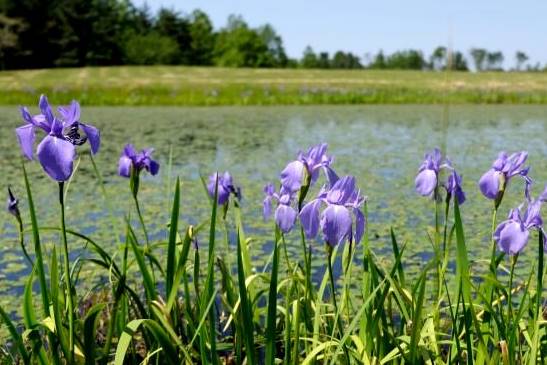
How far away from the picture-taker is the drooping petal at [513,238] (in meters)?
1.44

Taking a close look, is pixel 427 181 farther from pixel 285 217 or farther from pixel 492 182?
pixel 285 217

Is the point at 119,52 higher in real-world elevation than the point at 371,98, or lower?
higher

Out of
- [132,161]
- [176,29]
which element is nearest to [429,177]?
[132,161]

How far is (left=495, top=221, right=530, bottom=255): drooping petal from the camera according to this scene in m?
1.44

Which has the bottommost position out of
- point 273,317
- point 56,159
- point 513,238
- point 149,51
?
point 273,317

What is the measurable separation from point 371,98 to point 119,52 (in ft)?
101

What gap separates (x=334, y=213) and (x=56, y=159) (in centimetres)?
54

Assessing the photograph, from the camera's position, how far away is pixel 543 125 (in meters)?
10.5

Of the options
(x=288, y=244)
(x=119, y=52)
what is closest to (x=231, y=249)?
(x=288, y=244)

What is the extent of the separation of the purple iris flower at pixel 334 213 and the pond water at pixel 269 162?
25cm

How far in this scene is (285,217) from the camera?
1.58 metres

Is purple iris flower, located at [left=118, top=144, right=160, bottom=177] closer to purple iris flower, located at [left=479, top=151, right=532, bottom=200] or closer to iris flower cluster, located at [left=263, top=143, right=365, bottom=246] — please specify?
iris flower cluster, located at [left=263, top=143, right=365, bottom=246]

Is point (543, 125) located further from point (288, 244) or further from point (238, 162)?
point (288, 244)

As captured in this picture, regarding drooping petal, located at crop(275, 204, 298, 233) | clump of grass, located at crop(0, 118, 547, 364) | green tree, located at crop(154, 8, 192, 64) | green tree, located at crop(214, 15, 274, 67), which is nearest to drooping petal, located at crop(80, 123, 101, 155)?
clump of grass, located at crop(0, 118, 547, 364)
